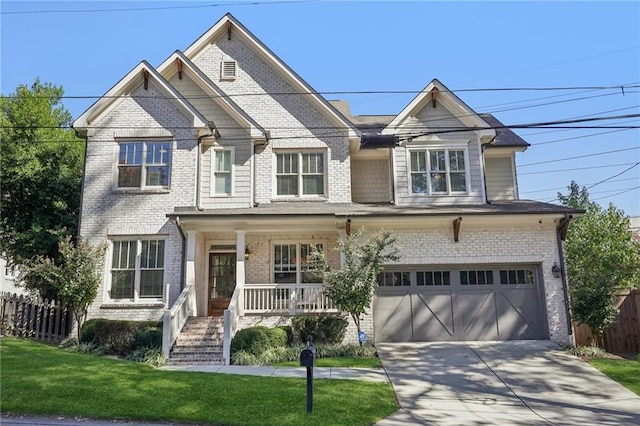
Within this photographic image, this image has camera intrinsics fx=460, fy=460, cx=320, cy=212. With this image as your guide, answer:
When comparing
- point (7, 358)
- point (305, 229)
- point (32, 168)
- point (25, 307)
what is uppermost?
point (32, 168)

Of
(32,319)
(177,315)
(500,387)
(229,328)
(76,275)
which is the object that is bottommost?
(500,387)

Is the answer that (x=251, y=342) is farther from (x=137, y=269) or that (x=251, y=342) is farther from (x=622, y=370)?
(x=622, y=370)

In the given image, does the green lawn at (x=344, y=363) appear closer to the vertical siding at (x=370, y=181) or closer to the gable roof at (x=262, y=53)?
the vertical siding at (x=370, y=181)

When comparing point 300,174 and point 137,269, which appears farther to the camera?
point 300,174

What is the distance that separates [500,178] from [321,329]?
361 inches

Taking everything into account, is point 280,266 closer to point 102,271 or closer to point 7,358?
point 102,271

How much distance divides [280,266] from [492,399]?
27.7 feet

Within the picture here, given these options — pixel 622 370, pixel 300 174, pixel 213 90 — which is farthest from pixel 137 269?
pixel 622 370

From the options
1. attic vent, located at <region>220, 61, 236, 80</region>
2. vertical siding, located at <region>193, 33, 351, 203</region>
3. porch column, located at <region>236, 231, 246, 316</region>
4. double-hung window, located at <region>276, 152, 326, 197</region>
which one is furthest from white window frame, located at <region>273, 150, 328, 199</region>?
attic vent, located at <region>220, 61, 236, 80</region>

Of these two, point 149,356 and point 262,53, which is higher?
point 262,53

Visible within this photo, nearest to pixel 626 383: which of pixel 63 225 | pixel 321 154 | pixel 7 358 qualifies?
pixel 321 154

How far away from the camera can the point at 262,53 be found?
57.3ft

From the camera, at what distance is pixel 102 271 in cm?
1455

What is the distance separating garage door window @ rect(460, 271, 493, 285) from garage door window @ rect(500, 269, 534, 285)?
403mm
